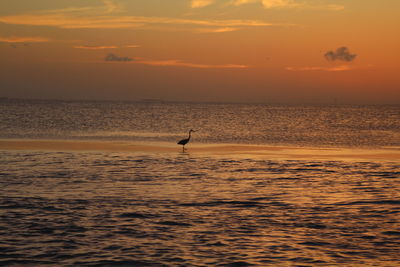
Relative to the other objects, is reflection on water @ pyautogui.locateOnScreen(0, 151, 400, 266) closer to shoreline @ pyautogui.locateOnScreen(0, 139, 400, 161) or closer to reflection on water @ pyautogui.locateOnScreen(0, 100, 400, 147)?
shoreline @ pyautogui.locateOnScreen(0, 139, 400, 161)

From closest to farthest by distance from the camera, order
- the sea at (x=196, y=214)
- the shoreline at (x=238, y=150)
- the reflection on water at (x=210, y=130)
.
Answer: the sea at (x=196, y=214), the shoreline at (x=238, y=150), the reflection on water at (x=210, y=130)

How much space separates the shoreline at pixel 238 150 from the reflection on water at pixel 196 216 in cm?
712

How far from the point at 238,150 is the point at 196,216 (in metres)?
20.7

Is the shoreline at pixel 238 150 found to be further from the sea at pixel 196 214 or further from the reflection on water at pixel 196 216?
the reflection on water at pixel 196 216

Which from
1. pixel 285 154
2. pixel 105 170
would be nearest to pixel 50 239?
pixel 105 170

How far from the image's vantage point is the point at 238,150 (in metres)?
34.8

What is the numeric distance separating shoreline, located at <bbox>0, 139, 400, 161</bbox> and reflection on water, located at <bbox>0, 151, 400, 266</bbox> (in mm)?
7125

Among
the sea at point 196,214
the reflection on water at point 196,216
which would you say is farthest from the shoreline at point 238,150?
the reflection on water at point 196,216

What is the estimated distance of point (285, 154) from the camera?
32500 millimetres

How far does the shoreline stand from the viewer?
104 feet

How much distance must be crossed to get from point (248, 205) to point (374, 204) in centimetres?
384

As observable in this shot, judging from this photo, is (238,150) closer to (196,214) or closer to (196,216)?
(196,214)

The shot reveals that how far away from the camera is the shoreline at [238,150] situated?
31.6m

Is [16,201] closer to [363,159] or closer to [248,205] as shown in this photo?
[248,205]
